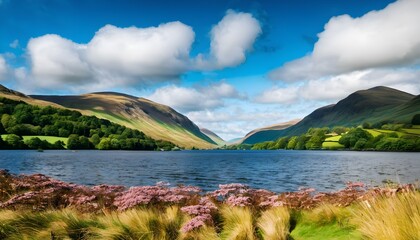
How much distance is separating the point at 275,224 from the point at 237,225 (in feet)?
4.03

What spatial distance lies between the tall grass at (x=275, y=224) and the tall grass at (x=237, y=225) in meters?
0.37

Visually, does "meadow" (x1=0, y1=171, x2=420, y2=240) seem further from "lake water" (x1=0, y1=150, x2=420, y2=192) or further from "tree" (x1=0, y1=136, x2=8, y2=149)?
"tree" (x1=0, y1=136, x2=8, y2=149)

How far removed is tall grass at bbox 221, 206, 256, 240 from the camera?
973 cm

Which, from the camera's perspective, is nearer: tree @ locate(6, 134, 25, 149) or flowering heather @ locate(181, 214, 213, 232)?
flowering heather @ locate(181, 214, 213, 232)

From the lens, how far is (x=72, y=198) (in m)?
15.9

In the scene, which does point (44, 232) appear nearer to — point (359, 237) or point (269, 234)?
point (269, 234)

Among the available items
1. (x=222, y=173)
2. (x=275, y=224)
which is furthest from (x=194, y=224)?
(x=222, y=173)

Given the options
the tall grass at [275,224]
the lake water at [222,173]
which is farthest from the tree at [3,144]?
the tall grass at [275,224]

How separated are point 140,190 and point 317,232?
8178 millimetres

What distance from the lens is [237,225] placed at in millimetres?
10570

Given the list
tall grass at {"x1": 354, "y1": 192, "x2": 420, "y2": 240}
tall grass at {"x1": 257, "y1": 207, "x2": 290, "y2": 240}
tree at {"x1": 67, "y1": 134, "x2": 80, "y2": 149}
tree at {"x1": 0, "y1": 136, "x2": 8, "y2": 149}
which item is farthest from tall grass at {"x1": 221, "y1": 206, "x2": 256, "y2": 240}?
tree at {"x1": 67, "y1": 134, "x2": 80, "y2": 149}

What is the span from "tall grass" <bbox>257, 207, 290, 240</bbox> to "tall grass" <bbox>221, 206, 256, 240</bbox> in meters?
0.37

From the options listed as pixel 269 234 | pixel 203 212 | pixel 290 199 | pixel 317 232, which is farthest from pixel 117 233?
pixel 290 199

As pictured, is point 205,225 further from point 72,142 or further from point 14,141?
point 72,142
